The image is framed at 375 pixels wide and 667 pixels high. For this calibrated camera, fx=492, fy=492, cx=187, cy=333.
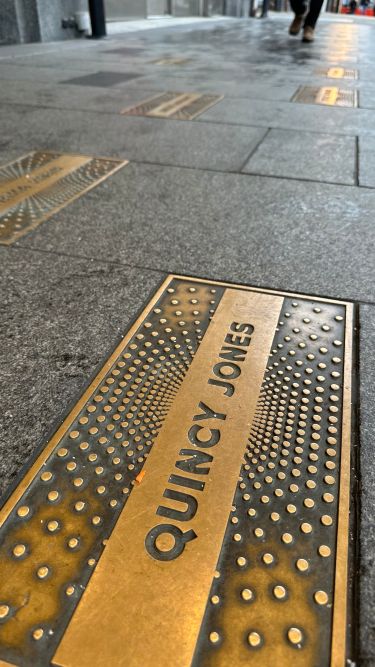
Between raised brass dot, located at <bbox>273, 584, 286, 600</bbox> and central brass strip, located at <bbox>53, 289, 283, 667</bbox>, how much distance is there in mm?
141

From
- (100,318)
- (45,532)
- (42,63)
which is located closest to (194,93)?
(42,63)

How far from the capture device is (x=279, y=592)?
106cm

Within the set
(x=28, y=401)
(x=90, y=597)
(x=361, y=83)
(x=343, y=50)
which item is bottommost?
(x=90, y=597)

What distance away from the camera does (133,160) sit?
11.5 ft

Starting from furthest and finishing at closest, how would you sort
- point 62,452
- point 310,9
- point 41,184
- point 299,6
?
1. point 299,6
2. point 310,9
3. point 41,184
4. point 62,452

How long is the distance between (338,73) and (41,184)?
6.02m

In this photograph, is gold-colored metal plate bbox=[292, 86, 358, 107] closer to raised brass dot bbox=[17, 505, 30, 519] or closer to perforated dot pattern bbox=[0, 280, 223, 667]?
perforated dot pattern bbox=[0, 280, 223, 667]

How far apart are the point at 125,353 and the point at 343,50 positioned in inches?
426

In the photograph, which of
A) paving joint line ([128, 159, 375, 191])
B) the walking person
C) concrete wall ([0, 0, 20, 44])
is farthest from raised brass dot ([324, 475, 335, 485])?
the walking person

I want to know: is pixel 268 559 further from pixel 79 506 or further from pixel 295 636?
pixel 79 506

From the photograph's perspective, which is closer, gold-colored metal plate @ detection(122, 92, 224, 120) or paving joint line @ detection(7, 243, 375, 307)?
paving joint line @ detection(7, 243, 375, 307)

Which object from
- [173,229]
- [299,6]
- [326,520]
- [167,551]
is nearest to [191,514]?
[167,551]

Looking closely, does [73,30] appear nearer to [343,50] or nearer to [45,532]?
[343,50]

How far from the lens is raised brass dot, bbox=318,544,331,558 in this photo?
113cm
